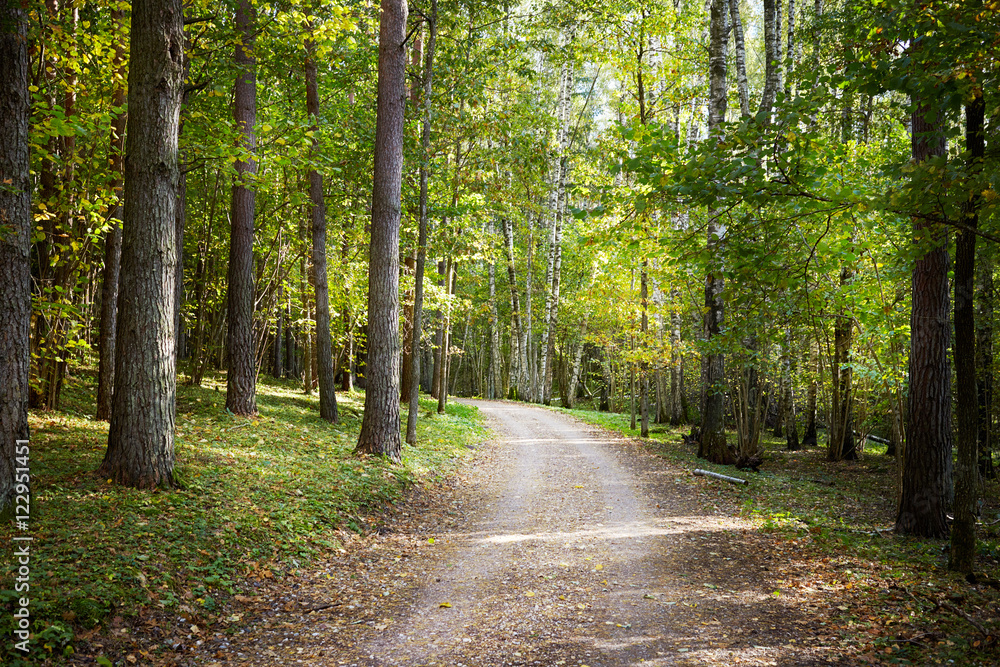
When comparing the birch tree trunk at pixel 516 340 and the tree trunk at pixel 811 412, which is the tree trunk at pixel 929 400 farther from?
the birch tree trunk at pixel 516 340

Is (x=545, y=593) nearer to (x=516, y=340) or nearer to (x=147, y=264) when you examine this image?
(x=147, y=264)

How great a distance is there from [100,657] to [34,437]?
15.6ft

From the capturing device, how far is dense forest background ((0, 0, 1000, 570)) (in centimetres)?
474

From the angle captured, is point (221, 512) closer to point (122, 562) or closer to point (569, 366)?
point (122, 562)

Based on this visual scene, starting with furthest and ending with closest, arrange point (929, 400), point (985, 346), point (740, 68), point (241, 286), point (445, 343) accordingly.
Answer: point (445, 343)
point (740, 68)
point (241, 286)
point (985, 346)
point (929, 400)

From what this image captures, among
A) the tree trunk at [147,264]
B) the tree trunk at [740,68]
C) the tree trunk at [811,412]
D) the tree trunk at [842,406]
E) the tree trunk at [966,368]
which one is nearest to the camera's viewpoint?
the tree trunk at [966,368]

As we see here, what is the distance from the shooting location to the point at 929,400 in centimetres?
669

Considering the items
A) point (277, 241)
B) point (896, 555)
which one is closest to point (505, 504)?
point (896, 555)

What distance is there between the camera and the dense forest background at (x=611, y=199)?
4742 millimetres

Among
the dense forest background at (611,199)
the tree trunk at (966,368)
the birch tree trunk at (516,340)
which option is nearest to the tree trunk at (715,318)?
the dense forest background at (611,199)

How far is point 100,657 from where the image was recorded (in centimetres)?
355

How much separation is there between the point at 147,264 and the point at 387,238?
454 centimetres

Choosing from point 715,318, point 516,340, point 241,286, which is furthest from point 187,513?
point 516,340

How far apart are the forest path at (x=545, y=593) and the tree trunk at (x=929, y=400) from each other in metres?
2.14
